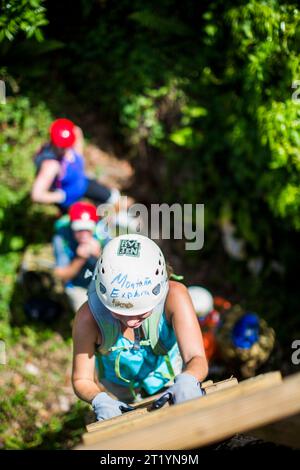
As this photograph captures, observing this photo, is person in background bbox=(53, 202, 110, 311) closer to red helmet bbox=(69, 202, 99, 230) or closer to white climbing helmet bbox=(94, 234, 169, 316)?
red helmet bbox=(69, 202, 99, 230)

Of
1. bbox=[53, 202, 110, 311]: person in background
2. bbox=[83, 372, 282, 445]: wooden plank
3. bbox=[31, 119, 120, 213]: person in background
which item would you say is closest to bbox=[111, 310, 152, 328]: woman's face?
bbox=[83, 372, 282, 445]: wooden plank

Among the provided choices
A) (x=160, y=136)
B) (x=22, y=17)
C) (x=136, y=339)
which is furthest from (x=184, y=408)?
(x=160, y=136)

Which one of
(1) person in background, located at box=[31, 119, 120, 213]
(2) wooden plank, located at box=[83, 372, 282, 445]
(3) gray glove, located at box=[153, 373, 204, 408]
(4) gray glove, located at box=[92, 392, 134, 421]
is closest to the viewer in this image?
(2) wooden plank, located at box=[83, 372, 282, 445]

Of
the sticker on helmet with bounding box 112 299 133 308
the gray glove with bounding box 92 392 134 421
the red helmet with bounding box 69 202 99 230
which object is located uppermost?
the red helmet with bounding box 69 202 99 230

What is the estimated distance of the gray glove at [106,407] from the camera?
3623 millimetres

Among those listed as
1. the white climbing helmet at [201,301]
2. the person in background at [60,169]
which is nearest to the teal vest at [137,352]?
the white climbing helmet at [201,301]

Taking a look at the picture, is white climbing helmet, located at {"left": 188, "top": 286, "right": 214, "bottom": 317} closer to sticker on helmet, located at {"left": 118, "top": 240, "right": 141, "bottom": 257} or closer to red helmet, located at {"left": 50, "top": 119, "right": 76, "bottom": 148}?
red helmet, located at {"left": 50, "top": 119, "right": 76, "bottom": 148}

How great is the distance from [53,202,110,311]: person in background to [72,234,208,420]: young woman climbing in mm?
1808

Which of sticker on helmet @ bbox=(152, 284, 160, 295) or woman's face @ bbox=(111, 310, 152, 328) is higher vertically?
sticker on helmet @ bbox=(152, 284, 160, 295)

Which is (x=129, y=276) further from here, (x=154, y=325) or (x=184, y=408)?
(x=184, y=408)

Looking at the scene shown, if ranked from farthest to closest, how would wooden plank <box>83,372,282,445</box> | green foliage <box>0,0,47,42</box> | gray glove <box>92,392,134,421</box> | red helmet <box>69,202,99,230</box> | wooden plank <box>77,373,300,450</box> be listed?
green foliage <box>0,0,47,42</box> → red helmet <box>69,202,99,230</box> → gray glove <box>92,392,134,421</box> → wooden plank <box>83,372,282,445</box> → wooden plank <box>77,373,300,450</box>

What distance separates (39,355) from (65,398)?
2.08 feet

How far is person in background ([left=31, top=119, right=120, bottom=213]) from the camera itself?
254 inches

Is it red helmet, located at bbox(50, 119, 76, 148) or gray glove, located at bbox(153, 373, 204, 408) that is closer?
gray glove, located at bbox(153, 373, 204, 408)
